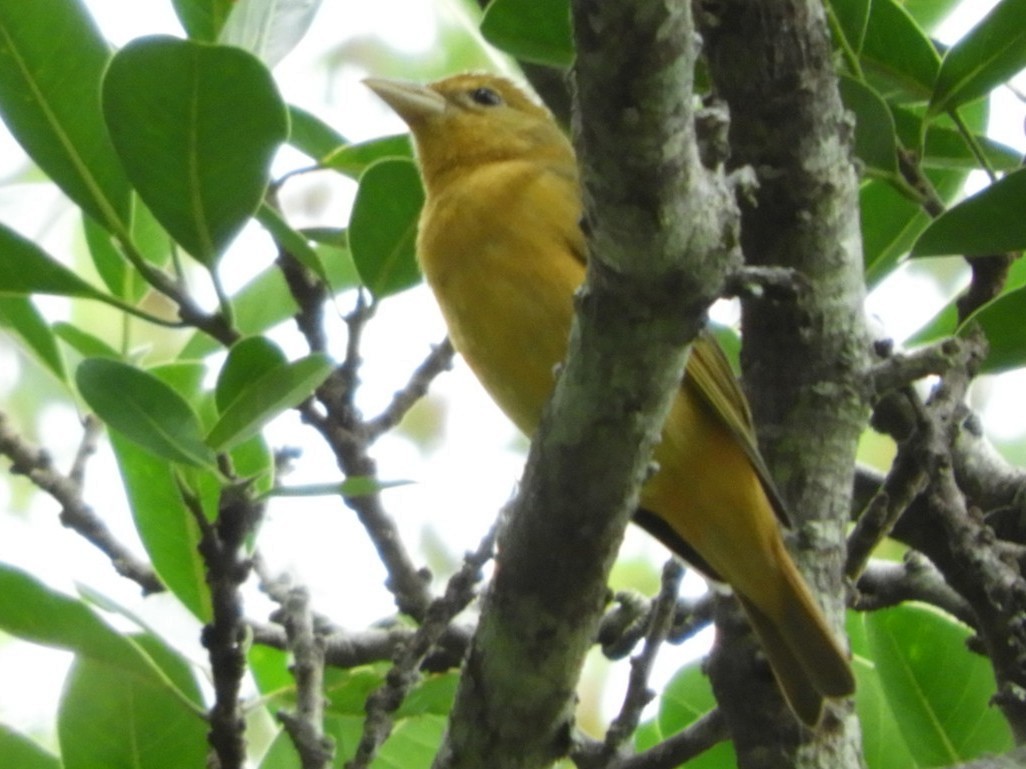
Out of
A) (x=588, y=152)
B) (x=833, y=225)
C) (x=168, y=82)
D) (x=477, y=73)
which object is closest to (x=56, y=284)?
(x=168, y=82)

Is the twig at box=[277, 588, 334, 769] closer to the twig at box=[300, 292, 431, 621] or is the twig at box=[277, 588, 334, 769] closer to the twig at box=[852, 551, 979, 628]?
the twig at box=[300, 292, 431, 621]

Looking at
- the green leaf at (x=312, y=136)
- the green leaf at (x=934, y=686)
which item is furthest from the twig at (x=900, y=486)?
the green leaf at (x=312, y=136)

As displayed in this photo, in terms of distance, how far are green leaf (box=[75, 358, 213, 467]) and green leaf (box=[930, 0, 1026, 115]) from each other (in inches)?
55.8

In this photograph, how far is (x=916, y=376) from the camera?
2703 millimetres

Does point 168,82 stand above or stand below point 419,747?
above

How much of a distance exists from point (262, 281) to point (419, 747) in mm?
996

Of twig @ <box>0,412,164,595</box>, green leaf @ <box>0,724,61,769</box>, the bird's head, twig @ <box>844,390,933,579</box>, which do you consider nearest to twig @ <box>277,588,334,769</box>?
twig @ <box>0,412,164,595</box>

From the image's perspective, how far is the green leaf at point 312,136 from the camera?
3.13 meters

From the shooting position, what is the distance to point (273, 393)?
2.38 metres

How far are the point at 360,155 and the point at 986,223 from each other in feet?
4.00

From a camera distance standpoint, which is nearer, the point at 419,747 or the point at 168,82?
the point at 168,82

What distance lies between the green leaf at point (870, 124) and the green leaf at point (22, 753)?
1.74m

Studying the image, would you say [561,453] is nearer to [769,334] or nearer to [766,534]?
[769,334]

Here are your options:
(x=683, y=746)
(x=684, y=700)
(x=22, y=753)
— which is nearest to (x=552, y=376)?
(x=684, y=700)
